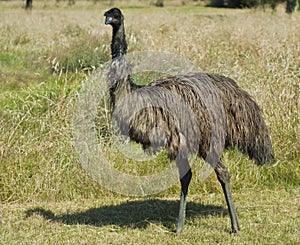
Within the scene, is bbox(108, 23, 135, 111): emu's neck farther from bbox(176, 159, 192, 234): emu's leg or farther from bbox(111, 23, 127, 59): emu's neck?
bbox(176, 159, 192, 234): emu's leg

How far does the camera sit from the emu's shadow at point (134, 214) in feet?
16.3

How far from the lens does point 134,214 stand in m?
5.20

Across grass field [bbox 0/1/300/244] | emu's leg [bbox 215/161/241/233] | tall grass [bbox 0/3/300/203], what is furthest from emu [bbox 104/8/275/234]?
tall grass [bbox 0/3/300/203]

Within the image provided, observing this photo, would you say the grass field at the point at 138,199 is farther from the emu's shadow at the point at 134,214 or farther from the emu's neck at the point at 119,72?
the emu's neck at the point at 119,72

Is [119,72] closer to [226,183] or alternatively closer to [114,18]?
[114,18]

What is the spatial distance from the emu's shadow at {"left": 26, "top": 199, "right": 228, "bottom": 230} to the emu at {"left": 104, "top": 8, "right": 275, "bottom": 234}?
46 centimetres

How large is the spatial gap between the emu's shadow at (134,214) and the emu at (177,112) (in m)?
0.46

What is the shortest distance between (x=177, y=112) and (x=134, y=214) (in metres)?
1.31

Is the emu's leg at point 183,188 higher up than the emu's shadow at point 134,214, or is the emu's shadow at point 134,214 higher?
the emu's leg at point 183,188

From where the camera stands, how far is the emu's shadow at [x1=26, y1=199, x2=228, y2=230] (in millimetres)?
4977

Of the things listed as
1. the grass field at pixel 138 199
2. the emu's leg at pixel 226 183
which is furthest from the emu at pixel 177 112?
the grass field at pixel 138 199

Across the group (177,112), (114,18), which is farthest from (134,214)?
(114,18)

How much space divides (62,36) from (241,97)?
27.2 feet

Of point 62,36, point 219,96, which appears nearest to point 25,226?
point 219,96
